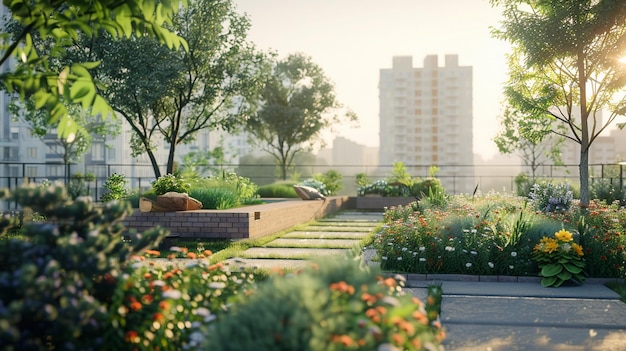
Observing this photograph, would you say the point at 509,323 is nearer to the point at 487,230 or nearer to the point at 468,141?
the point at 487,230

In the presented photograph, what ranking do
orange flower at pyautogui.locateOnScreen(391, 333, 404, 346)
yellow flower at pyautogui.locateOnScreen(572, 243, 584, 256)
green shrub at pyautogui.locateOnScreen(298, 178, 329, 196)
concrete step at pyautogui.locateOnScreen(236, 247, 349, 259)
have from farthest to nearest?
green shrub at pyautogui.locateOnScreen(298, 178, 329, 196) → concrete step at pyautogui.locateOnScreen(236, 247, 349, 259) → yellow flower at pyautogui.locateOnScreen(572, 243, 584, 256) → orange flower at pyautogui.locateOnScreen(391, 333, 404, 346)

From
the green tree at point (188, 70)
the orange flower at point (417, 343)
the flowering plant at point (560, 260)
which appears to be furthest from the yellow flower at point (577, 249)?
the green tree at point (188, 70)

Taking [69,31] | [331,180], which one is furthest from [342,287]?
[331,180]

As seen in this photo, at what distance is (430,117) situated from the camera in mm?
119062

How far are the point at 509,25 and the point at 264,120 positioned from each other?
66.6ft

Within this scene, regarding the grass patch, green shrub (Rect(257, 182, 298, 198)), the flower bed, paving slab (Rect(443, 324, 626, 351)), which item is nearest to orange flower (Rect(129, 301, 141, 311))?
paving slab (Rect(443, 324, 626, 351))

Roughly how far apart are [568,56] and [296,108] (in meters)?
19.5

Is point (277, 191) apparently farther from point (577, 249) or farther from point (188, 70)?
point (577, 249)

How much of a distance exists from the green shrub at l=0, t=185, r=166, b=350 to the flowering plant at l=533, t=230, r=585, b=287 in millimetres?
4569

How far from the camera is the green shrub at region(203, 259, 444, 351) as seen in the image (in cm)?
231

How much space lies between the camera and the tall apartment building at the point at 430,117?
11656 cm

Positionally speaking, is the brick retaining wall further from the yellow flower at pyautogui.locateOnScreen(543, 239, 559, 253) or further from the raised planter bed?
the raised planter bed

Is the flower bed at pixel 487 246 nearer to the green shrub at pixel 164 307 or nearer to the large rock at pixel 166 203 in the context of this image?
the green shrub at pixel 164 307

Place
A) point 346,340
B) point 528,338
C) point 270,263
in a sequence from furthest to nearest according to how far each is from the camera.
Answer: point 270,263 < point 528,338 < point 346,340
